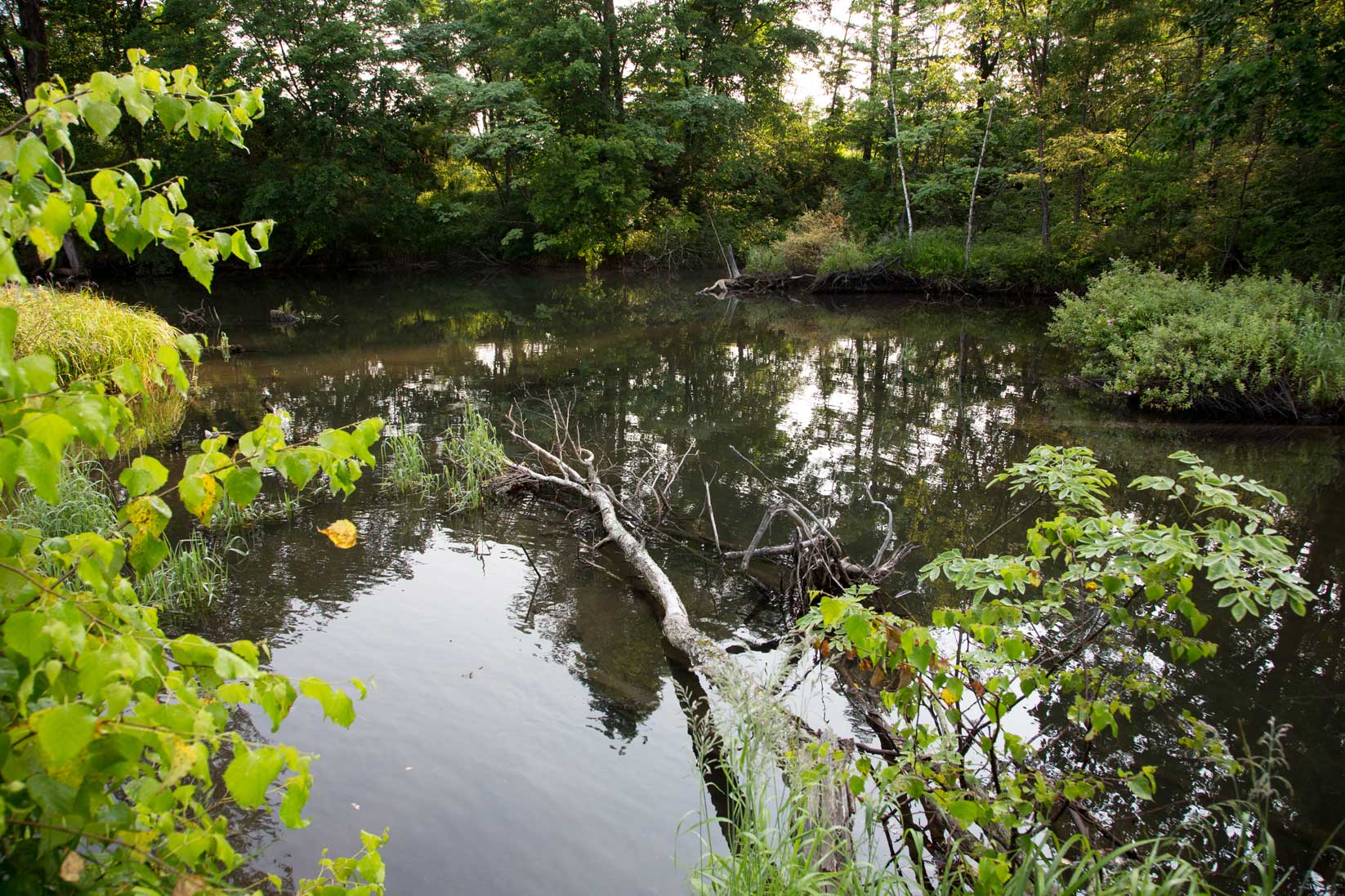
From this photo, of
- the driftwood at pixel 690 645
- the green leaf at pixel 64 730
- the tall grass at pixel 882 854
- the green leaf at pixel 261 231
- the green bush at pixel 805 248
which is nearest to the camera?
the green leaf at pixel 64 730

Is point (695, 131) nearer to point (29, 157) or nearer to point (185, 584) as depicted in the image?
point (185, 584)

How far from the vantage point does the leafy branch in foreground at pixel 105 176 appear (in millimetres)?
1378

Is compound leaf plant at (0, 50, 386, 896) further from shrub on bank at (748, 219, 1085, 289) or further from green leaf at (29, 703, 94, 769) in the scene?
shrub on bank at (748, 219, 1085, 289)

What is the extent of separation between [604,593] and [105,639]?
14.0 feet

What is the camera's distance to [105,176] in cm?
150


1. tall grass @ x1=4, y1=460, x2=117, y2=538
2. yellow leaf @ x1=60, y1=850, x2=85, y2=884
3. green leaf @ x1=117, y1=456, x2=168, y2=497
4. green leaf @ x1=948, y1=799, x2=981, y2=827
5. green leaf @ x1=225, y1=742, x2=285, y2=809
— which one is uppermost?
green leaf @ x1=117, y1=456, x2=168, y2=497

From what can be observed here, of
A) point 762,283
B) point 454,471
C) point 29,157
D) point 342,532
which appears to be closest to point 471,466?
point 454,471

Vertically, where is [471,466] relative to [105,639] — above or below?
below

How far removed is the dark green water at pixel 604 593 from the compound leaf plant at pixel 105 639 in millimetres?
1940

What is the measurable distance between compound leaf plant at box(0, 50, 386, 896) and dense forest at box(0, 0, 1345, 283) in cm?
1598

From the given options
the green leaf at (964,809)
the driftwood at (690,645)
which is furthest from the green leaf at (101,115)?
the green leaf at (964,809)

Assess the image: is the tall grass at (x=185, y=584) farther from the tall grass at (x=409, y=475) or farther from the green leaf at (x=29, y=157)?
the green leaf at (x=29, y=157)

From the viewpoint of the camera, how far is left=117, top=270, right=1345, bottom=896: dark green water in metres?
3.49

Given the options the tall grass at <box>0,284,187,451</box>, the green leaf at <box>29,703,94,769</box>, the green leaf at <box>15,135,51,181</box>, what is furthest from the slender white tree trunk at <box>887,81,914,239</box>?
the green leaf at <box>29,703,94,769</box>
